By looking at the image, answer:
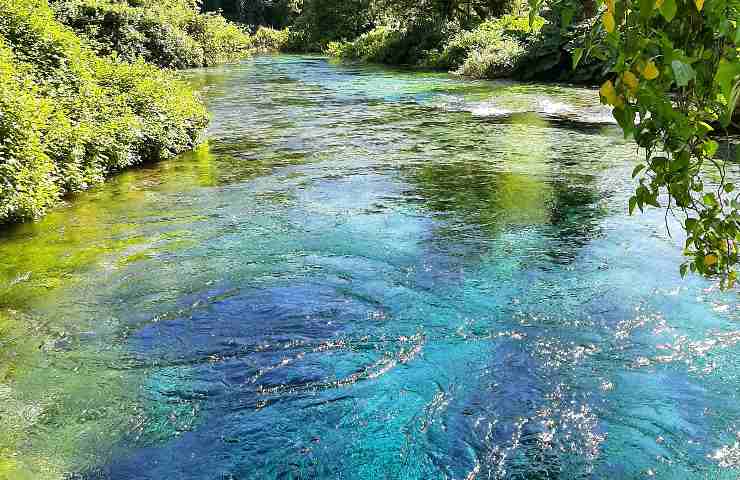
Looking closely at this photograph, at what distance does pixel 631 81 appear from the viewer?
202cm

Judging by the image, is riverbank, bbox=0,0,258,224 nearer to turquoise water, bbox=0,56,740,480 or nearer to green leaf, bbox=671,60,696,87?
turquoise water, bbox=0,56,740,480

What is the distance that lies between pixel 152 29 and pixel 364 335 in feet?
110

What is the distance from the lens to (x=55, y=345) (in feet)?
19.3

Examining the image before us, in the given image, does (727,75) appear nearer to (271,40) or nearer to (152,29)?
(152,29)

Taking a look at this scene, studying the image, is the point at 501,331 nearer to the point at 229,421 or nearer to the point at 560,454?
the point at 560,454

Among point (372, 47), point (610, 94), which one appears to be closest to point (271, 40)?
point (372, 47)

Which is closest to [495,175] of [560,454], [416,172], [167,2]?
[416,172]

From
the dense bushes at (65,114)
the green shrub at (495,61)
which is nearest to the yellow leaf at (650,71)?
the dense bushes at (65,114)

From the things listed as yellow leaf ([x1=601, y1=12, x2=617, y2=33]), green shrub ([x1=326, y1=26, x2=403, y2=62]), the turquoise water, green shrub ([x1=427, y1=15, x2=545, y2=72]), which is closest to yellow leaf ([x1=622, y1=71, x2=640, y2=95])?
yellow leaf ([x1=601, y1=12, x2=617, y2=33])

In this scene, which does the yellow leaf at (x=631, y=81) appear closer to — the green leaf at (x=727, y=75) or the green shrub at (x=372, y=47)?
the green leaf at (x=727, y=75)

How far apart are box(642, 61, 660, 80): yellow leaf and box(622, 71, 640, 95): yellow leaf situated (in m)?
0.03

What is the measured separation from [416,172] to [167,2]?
1462 inches

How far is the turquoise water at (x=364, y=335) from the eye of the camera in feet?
14.5

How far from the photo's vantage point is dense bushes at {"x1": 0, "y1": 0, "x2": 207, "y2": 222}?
29.1 ft
